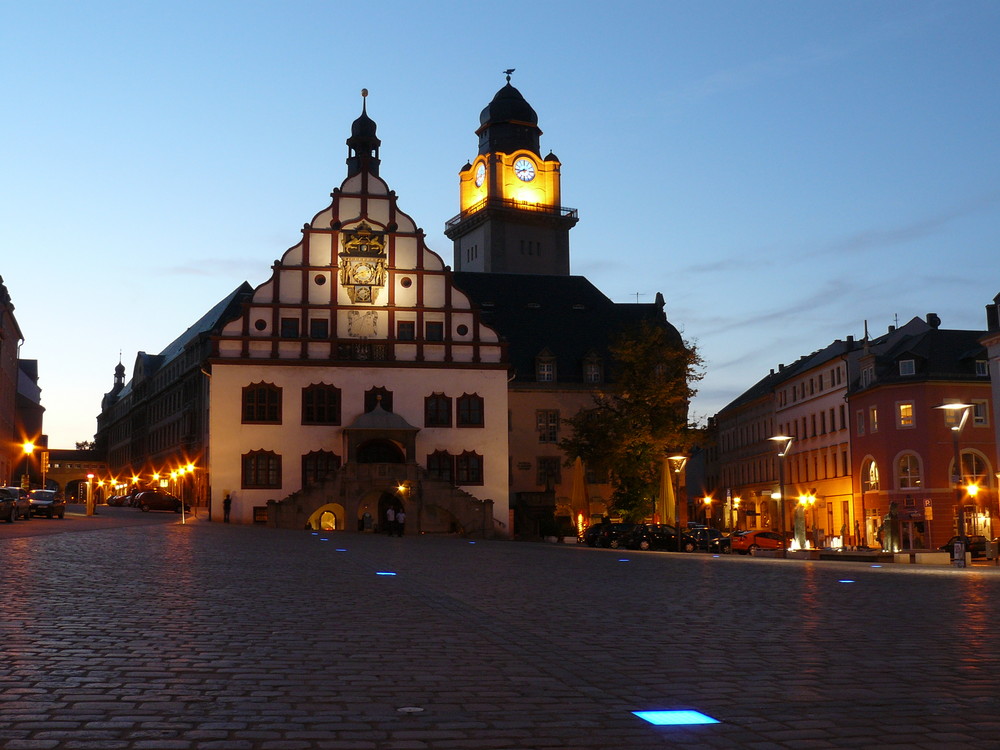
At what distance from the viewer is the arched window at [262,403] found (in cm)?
6241

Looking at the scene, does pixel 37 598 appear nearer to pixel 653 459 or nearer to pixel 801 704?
pixel 801 704

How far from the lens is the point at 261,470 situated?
6219 cm

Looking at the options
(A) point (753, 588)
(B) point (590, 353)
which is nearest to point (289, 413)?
(B) point (590, 353)

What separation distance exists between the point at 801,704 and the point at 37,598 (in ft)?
35.5

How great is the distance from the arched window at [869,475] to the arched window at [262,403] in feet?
113

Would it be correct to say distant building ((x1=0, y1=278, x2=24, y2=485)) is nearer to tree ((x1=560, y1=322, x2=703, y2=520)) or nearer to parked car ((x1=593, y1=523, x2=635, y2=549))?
tree ((x1=560, y1=322, x2=703, y2=520))

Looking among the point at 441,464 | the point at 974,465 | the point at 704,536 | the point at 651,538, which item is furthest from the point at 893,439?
the point at 441,464

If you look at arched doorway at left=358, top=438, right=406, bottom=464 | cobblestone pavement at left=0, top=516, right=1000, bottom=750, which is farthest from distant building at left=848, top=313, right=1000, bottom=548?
cobblestone pavement at left=0, top=516, right=1000, bottom=750

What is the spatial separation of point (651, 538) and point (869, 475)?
2488cm

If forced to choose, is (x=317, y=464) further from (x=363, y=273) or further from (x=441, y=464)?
(x=363, y=273)

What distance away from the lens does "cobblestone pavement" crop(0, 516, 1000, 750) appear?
739 centimetres

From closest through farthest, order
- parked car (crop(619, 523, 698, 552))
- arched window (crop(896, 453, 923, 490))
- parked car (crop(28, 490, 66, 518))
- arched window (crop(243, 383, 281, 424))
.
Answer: parked car (crop(619, 523, 698, 552))
parked car (crop(28, 490, 66, 518))
arched window (crop(243, 383, 281, 424))
arched window (crop(896, 453, 923, 490))

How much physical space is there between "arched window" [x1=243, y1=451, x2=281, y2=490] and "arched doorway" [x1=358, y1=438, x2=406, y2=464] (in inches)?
177

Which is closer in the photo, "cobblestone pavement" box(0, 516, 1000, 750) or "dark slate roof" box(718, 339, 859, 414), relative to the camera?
"cobblestone pavement" box(0, 516, 1000, 750)
